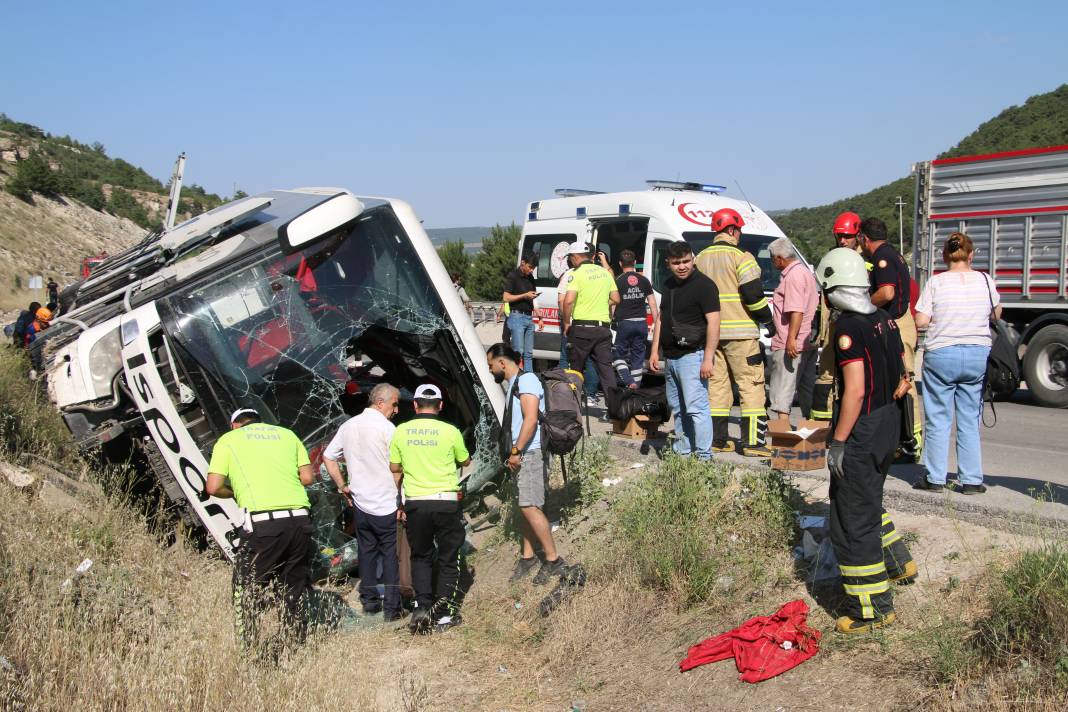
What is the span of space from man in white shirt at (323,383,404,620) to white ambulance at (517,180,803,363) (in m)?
5.68

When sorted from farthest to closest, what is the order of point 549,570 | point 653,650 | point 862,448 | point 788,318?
point 788,318 → point 549,570 → point 653,650 → point 862,448

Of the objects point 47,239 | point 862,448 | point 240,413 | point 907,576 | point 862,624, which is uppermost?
point 47,239

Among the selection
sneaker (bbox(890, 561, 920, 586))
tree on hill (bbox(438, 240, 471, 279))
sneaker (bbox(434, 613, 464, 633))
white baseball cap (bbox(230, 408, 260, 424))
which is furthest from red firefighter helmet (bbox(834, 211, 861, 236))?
tree on hill (bbox(438, 240, 471, 279))

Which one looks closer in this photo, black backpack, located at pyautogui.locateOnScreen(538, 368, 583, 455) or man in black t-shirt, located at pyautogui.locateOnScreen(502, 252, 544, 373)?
black backpack, located at pyautogui.locateOnScreen(538, 368, 583, 455)

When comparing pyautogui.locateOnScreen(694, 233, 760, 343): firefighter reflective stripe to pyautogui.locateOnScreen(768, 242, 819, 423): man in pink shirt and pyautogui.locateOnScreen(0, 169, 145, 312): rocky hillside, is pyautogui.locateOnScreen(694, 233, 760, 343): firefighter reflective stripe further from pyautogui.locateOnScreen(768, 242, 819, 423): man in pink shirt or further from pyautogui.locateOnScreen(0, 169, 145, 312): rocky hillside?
pyautogui.locateOnScreen(0, 169, 145, 312): rocky hillside

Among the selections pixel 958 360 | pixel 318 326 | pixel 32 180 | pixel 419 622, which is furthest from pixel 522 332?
pixel 32 180

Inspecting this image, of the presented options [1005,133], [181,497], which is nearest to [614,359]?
[181,497]

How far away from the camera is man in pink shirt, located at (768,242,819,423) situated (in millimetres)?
7492

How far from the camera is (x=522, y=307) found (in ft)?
40.9

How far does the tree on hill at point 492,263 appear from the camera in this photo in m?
53.7

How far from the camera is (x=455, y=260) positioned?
2313 inches

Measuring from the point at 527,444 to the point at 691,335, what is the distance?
5.59ft

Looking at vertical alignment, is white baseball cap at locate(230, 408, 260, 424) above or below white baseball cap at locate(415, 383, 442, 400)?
below

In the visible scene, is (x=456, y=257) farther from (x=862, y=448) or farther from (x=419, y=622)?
(x=862, y=448)
